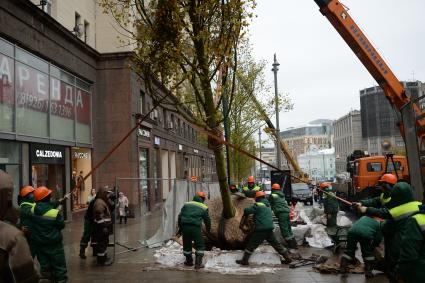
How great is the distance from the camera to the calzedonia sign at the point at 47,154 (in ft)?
52.2

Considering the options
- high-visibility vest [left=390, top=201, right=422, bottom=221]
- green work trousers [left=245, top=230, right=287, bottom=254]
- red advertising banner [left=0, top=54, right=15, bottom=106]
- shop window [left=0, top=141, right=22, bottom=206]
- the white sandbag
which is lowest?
the white sandbag

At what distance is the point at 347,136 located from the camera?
11144 centimetres

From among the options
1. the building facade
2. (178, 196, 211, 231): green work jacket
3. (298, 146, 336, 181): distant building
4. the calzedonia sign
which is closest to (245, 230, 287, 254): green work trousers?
(178, 196, 211, 231): green work jacket

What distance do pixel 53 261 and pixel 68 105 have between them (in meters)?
12.8

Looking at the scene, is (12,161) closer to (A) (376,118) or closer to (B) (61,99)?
(B) (61,99)

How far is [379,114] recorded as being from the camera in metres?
86.1

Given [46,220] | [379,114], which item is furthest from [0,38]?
[379,114]

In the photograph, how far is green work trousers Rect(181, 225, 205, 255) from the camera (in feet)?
31.3

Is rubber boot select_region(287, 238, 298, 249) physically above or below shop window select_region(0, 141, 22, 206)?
below

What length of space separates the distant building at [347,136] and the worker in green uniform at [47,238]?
97009 mm

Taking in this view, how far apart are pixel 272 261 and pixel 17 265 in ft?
24.9

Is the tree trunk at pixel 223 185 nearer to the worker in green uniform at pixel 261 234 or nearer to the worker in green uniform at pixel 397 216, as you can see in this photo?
the worker in green uniform at pixel 261 234

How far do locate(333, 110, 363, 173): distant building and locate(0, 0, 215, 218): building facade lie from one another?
275 feet

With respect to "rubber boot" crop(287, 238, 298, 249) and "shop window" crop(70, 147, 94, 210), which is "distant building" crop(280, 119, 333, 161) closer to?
"shop window" crop(70, 147, 94, 210)
